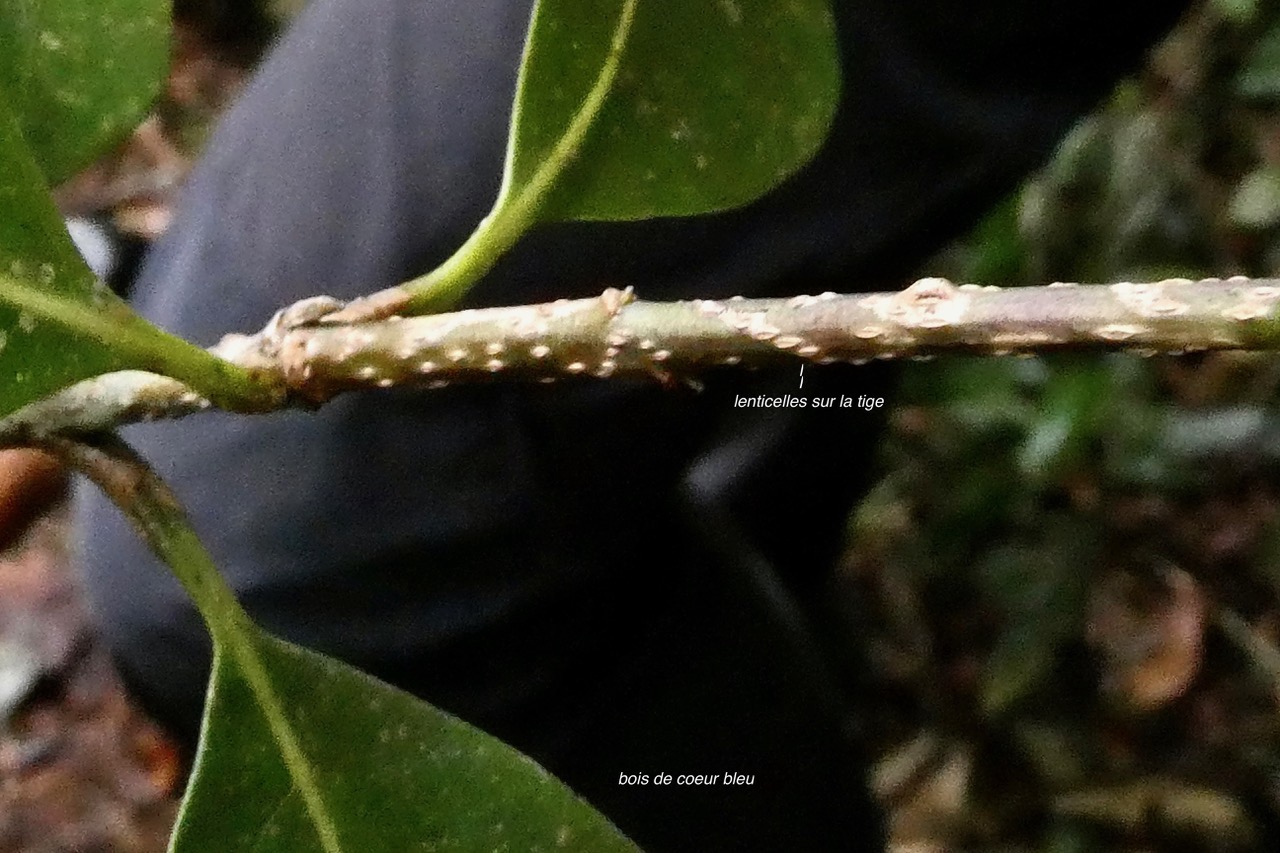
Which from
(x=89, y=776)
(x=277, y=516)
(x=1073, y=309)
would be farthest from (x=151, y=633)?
(x=89, y=776)

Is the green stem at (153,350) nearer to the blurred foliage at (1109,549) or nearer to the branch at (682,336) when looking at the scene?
the branch at (682,336)

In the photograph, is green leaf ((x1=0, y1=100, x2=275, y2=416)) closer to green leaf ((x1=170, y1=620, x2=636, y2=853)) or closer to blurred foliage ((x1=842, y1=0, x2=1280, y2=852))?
green leaf ((x1=170, y1=620, x2=636, y2=853))

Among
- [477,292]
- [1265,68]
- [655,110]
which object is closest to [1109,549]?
[1265,68]

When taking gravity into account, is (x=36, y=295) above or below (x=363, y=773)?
above

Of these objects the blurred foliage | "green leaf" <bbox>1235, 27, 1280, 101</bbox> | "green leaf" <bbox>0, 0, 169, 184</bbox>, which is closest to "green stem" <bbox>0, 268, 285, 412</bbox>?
"green leaf" <bbox>0, 0, 169, 184</bbox>

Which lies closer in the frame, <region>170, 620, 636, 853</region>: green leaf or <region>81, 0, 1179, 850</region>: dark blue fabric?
<region>170, 620, 636, 853</region>: green leaf

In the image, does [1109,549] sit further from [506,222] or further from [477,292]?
[506,222]
